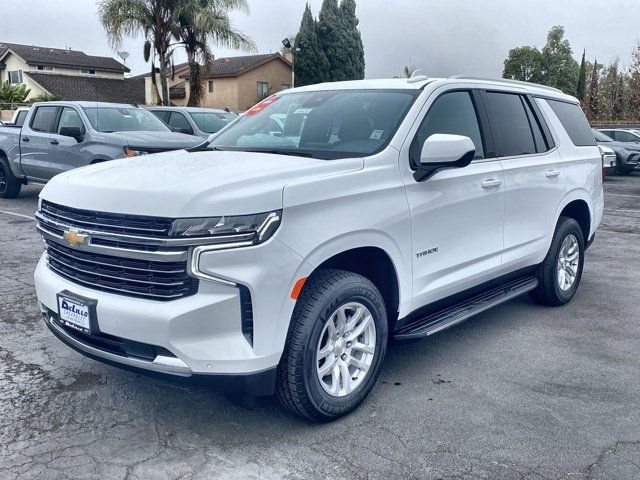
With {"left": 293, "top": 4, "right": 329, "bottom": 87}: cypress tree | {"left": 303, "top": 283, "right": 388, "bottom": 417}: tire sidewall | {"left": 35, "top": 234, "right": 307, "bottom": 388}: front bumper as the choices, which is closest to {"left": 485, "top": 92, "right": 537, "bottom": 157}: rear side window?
{"left": 303, "top": 283, "right": 388, "bottom": 417}: tire sidewall

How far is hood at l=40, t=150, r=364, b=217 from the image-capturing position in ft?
10.2

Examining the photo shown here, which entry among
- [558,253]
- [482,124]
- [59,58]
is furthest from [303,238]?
[59,58]

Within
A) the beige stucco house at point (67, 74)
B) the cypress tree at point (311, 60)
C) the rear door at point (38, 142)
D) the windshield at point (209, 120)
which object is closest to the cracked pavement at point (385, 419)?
the rear door at point (38, 142)

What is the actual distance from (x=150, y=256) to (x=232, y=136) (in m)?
1.90

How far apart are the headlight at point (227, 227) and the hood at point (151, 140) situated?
7125mm

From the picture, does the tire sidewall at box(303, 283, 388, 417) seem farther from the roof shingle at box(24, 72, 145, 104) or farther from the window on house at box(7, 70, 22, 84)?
the window on house at box(7, 70, 22, 84)

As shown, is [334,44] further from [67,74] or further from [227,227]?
[227,227]

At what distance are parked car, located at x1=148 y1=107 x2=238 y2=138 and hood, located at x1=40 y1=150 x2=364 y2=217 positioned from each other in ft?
32.9

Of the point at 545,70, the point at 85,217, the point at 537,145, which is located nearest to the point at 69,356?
the point at 85,217

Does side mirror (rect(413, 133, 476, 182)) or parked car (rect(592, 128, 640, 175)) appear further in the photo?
parked car (rect(592, 128, 640, 175))

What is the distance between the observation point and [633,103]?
4119 cm

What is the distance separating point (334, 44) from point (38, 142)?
3677 centimetres

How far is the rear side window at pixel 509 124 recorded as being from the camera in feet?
16.2

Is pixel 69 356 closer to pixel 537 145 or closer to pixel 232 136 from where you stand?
pixel 232 136
